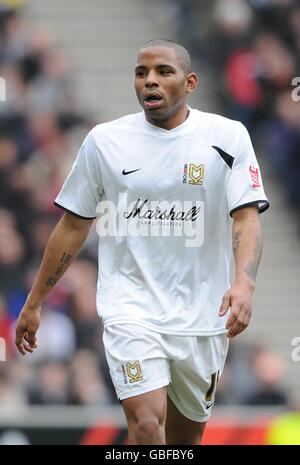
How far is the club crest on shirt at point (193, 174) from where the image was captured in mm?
7371

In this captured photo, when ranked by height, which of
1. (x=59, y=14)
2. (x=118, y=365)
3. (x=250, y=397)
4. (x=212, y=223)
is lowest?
(x=250, y=397)

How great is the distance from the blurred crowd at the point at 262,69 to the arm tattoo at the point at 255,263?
7.88 meters

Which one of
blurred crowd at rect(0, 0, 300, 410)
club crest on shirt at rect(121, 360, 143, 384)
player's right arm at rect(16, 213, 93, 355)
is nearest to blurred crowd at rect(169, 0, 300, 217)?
blurred crowd at rect(0, 0, 300, 410)

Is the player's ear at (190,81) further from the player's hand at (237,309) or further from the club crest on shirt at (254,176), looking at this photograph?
the player's hand at (237,309)

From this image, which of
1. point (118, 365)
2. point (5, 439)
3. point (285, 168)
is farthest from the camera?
point (285, 168)

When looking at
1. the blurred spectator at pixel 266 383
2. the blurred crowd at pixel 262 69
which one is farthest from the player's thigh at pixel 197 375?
the blurred crowd at pixel 262 69

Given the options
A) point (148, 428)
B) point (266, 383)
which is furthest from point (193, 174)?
point (266, 383)

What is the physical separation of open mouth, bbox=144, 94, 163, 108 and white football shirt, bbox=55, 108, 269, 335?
20cm

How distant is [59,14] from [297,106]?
4008 millimetres

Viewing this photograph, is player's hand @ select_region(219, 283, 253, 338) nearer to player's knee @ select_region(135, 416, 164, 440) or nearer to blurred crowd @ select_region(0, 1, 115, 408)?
player's knee @ select_region(135, 416, 164, 440)

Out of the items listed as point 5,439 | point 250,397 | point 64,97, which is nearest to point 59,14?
point 64,97

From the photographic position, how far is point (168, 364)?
7.32 metres
